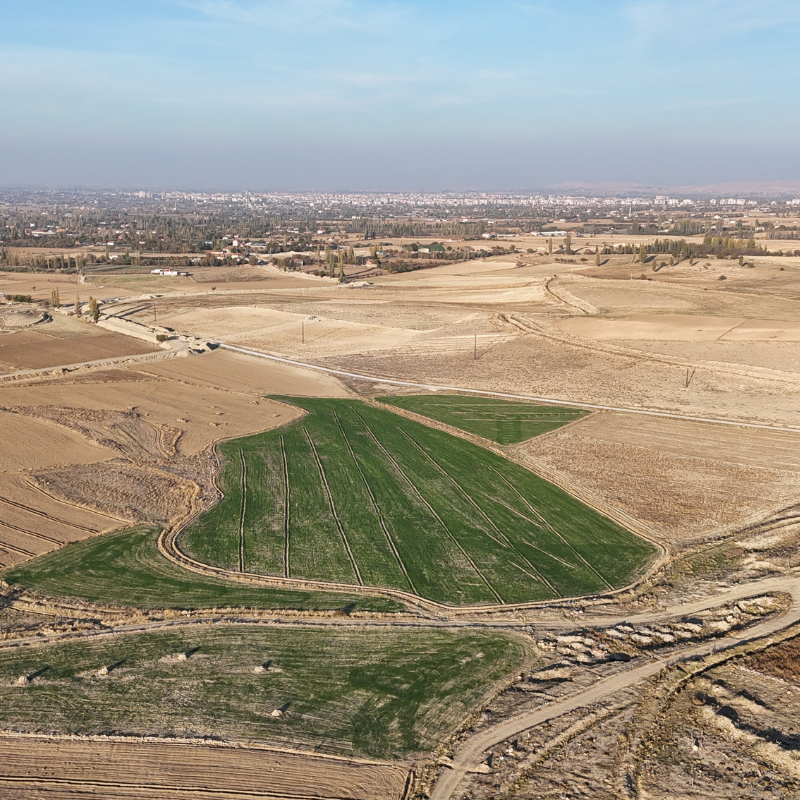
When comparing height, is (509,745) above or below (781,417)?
below

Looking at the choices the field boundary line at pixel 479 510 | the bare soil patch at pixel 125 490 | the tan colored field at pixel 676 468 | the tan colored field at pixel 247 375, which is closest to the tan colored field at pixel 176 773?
the field boundary line at pixel 479 510

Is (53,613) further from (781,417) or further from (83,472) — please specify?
(781,417)

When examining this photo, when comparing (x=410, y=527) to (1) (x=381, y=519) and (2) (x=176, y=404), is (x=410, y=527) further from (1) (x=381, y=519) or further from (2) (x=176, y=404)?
(2) (x=176, y=404)

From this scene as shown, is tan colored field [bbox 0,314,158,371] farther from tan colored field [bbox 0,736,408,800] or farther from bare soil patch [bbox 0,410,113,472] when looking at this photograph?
tan colored field [bbox 0,736,408,800]

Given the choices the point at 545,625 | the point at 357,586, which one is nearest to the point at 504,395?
the point at 357,586

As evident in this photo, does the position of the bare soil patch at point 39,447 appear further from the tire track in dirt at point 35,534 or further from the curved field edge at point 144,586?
the curved field edge at point 144,586

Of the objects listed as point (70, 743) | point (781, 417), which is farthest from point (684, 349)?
point (70, 743)
